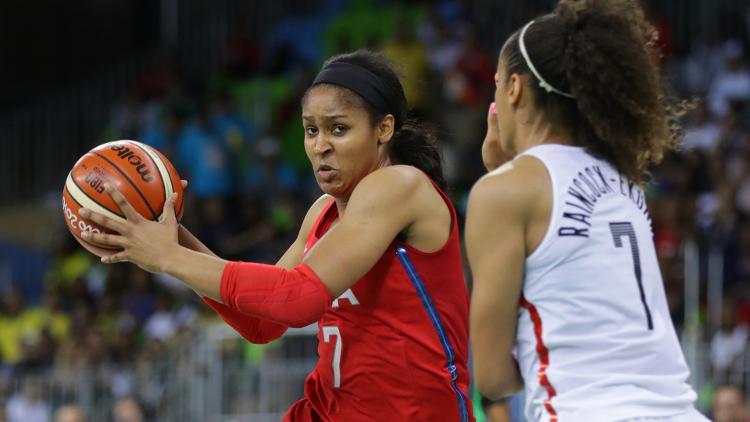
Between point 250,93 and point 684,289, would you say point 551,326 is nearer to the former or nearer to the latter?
point 684,289

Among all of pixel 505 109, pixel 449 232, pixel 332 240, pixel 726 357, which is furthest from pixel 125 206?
pixel 726 357

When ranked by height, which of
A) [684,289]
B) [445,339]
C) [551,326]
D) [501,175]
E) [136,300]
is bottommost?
[136,300]

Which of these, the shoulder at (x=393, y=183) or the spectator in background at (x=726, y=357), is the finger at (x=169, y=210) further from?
the spectator in background at (x=726, y=357)

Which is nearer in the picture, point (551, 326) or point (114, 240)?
point (551, 326)

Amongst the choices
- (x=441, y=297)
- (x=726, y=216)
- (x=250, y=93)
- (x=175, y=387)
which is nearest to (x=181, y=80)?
(x=250, y=93)

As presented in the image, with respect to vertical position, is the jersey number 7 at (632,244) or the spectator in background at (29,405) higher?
the jersey number 7 at (632,244)

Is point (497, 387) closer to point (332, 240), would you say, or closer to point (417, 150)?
point (332, 240)

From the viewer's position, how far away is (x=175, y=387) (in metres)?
11.2

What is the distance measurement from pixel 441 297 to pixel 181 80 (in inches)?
533

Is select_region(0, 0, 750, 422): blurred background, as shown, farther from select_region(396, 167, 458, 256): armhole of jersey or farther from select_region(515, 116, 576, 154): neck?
select_region(515, 116, 576, 154): neck

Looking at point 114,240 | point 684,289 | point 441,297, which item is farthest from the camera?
point 684,289

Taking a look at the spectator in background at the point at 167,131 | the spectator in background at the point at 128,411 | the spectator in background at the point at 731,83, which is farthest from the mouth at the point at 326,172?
the spectator in background at the point at 167,131

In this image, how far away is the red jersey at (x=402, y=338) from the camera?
4.22m

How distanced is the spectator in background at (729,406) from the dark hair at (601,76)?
527cm
